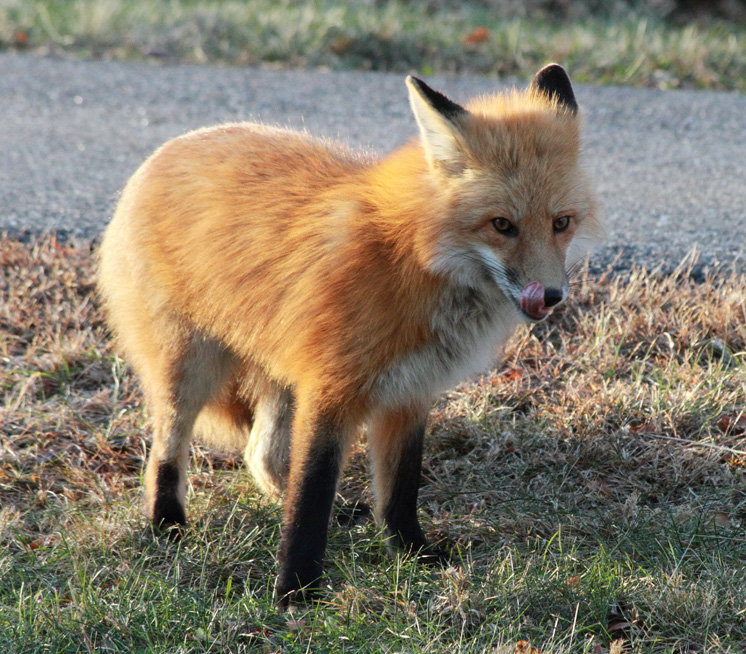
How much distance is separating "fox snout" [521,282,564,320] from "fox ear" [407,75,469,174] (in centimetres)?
46

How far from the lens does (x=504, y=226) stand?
2.74 metres

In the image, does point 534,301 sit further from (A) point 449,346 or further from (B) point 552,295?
(A) point 449,346

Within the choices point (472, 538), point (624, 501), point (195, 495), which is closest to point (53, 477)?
point (195, 495)

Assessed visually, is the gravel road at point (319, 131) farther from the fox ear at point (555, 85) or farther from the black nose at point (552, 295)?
the black nose at point (552, 295)

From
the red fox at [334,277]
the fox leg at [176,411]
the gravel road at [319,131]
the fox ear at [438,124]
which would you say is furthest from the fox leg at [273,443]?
the gravel road at [319,131]

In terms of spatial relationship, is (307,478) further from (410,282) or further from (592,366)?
(592,366)

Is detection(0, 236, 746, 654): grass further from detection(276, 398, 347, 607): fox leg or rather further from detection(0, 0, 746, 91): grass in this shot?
detection(0, 0, 746, 91): grass

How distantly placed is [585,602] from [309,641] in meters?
0.95

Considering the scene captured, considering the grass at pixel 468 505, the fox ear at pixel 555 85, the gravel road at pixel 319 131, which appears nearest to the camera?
the grass at pixel 468 505

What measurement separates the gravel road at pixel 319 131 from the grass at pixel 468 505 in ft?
1.86

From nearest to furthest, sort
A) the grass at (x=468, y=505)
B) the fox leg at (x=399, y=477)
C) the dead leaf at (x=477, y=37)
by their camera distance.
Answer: the grass at (x=468, y=505) → the fox leg at (x=399, y=477) → the dead leaf at (x=477, y=37)

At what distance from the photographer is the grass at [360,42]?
813 cm

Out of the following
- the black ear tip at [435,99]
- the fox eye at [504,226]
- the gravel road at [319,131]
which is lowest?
the gravel road at [319,131]

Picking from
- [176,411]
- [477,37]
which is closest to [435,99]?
[176,411]
